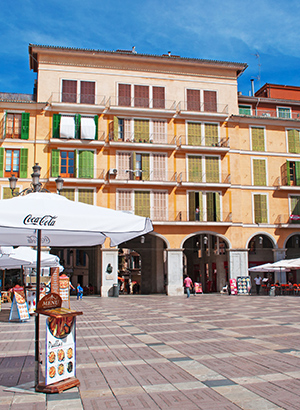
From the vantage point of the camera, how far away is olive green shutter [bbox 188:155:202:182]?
33.6 meters

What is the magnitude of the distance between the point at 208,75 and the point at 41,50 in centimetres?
1356

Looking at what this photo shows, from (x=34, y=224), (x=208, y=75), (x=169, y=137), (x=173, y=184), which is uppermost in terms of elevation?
(x=208, y=75)

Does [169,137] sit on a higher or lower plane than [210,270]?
higher

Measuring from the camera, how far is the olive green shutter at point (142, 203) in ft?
106

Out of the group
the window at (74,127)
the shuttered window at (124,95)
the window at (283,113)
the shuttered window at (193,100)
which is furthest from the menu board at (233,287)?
the shuttered window at (124,95)

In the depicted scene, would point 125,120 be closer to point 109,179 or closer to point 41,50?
point 109,179

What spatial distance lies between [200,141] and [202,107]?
2918 mm

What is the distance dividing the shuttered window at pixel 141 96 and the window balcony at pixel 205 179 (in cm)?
632

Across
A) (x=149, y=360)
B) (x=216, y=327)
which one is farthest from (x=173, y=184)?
(x=149, y=360)

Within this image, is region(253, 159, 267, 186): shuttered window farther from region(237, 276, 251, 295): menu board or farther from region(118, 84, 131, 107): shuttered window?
region(118, 84, 131, 107): shuttered window

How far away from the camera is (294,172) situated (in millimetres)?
36031

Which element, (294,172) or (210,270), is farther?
(210,270)

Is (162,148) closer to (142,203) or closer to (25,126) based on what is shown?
(142,203)

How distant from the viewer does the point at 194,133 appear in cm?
3425
